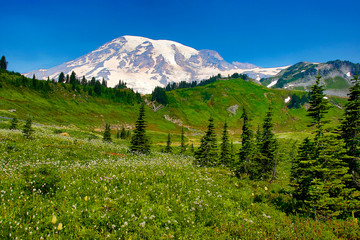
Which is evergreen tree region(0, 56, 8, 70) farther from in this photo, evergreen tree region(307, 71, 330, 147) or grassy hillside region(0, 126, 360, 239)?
evergreen tree region(307, 71, 330, 147)

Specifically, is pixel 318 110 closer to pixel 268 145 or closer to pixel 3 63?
pixel 268 145

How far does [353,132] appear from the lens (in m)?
12.6

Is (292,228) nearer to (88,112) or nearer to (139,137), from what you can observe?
(139,137)

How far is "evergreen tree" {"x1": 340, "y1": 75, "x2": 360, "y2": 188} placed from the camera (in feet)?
39.7

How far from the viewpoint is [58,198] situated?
20.2 ft

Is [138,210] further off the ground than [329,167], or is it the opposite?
[329,167]

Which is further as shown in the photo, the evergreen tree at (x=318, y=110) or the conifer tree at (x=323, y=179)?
the evergreen tree at (x=318, y=110)

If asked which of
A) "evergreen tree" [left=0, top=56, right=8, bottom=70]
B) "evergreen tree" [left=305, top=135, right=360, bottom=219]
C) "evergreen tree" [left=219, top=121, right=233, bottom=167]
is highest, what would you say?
"evergreen tree" [left=0, top=56, right=8, bottom=70]

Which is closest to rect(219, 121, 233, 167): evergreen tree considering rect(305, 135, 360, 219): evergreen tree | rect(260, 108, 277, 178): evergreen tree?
rect(260, 108, 277, 178): evergreen tree

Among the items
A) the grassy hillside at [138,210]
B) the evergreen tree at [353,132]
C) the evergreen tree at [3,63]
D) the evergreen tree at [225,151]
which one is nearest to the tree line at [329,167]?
the evergreen tree at [353,132]

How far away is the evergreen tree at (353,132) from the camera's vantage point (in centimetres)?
1209

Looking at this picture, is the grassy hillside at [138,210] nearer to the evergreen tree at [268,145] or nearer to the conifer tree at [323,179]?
the conifer tree at [323,179]

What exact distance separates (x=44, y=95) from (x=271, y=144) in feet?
560

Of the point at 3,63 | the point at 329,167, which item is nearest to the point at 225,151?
the point at 329,167
